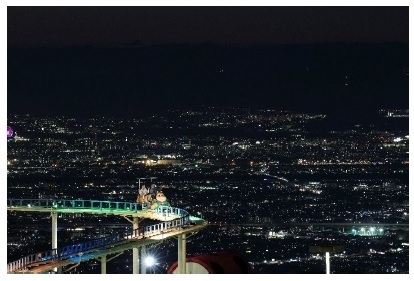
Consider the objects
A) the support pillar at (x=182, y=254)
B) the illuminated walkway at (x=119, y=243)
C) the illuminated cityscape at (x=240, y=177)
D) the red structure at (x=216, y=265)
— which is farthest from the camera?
Answer: the illuminated cityscape at (x=240, y=177)

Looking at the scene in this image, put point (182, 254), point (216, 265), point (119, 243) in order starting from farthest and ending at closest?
point (119, 243)
point (182, 254)
point (216, 265)

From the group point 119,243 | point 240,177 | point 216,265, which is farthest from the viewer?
point 240,177

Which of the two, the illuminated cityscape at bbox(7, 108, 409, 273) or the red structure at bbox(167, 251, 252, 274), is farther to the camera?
the illuminated cityscape at bbox(7, 108, 409, 273)

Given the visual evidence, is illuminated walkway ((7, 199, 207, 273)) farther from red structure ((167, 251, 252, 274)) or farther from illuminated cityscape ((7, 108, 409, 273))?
illuminated cityscape ((7, 108, 409, 273))

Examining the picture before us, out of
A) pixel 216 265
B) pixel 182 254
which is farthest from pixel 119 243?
pixel 216 265

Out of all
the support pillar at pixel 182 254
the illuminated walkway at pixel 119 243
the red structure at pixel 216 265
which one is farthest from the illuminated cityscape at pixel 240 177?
the red structure at pixel 216 265

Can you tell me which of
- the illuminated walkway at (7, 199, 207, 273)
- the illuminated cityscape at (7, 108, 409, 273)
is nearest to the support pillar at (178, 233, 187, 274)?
the illuminated walkway at (7, 199, 207, 273)

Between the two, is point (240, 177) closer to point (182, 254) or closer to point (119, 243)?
point (119, 243)

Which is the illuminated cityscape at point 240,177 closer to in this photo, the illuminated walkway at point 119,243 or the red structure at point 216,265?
the illuminated walkway at point 119,243

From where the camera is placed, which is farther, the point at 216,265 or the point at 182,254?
the point at 182,254

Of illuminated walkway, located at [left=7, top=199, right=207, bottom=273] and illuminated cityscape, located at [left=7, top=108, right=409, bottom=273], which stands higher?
illuminated cityscape, located at [left=7, top=108, right=409, bottom=273]
